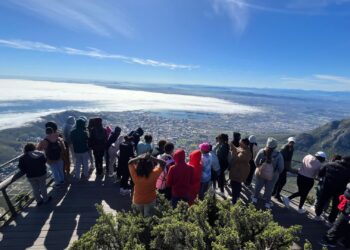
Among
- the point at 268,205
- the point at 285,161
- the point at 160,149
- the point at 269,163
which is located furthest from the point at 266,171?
the point at 160,149

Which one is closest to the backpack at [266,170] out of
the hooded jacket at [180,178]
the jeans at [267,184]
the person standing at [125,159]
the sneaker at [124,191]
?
the jeans at [267,184]

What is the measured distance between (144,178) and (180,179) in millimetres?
907

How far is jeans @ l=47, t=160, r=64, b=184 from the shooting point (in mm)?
8531

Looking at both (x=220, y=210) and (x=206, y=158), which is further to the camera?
(x=206, y=158)

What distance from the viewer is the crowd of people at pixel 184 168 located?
19.7ft

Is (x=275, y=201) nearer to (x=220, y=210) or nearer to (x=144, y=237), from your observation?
(x=220, y=210)

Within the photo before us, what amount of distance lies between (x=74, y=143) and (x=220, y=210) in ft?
21.9

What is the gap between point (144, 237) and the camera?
347 centimetres

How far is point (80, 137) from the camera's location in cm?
896

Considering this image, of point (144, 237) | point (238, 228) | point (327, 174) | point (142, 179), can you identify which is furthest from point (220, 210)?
point (327, 174)

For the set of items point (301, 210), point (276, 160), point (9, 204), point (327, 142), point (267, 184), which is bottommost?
point (327, 142)

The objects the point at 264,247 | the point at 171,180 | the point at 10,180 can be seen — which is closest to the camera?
the point at 264,247

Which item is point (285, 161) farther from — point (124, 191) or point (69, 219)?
point (69, 219)

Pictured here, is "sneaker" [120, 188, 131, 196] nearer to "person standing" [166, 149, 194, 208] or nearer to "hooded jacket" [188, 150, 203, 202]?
"person standing" [166, 149, 194, 208]
